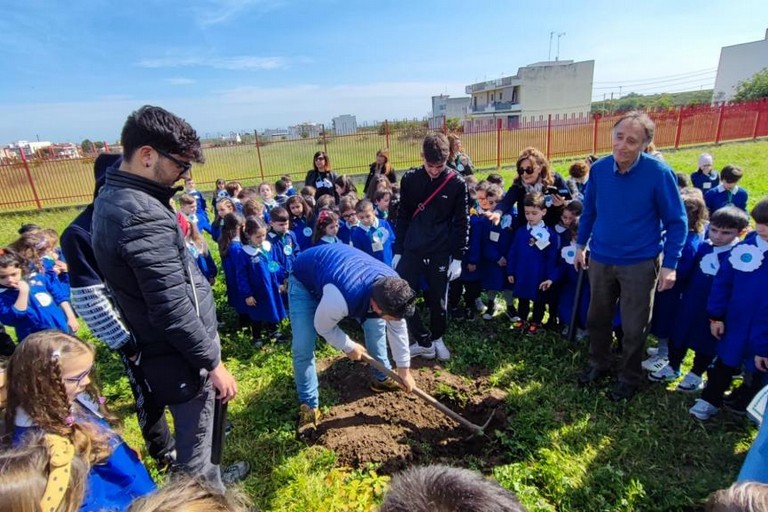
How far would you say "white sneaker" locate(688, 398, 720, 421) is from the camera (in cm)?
318

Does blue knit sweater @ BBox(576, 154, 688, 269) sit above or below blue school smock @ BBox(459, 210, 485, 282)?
above

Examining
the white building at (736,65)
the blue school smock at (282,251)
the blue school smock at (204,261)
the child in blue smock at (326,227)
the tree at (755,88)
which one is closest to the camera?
the blue school smock at (204,261)

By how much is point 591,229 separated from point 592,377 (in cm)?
127

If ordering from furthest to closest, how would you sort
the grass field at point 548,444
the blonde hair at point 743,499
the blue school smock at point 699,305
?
the blue school smock at point 699,305 → the grass field at point 548,444 → the blonde hair at point 743,499

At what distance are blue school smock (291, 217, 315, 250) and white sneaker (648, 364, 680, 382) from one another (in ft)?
13.4

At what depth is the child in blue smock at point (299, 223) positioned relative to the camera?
19.2 feet

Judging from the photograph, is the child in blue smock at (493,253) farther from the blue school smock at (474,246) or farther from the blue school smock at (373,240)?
the blue school smock at (373,240)

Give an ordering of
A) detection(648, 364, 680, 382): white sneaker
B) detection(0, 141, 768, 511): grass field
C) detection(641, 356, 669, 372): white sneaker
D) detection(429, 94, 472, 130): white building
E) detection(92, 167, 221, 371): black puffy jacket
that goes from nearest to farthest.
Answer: detection(92, 167, 221, 371): black puffy jacket < detection(0, 141, 768, 511): grass field < detection(648, 364, 680, 382): white sneaker < detection(641, 356, 669, 372): white sneaker < detection(429, 94, 472, 130): white building

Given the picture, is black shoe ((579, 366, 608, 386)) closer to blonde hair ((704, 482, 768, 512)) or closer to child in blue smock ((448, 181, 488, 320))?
child in blue smock ((448, 181, 488, 320))

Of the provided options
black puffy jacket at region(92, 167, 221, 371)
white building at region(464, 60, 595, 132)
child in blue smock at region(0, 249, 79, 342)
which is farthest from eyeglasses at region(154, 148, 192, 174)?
white building at region(464, 60, 595, 132)

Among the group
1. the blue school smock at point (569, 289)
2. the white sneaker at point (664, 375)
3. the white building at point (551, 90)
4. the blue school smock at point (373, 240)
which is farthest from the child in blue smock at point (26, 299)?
the white building at point (551, 90)

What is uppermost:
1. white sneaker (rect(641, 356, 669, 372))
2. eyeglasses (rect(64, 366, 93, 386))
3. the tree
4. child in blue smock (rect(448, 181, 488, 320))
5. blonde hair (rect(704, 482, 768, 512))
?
the tree

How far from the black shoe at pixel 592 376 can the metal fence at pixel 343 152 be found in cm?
1355

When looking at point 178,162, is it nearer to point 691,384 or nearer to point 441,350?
point 441,350
